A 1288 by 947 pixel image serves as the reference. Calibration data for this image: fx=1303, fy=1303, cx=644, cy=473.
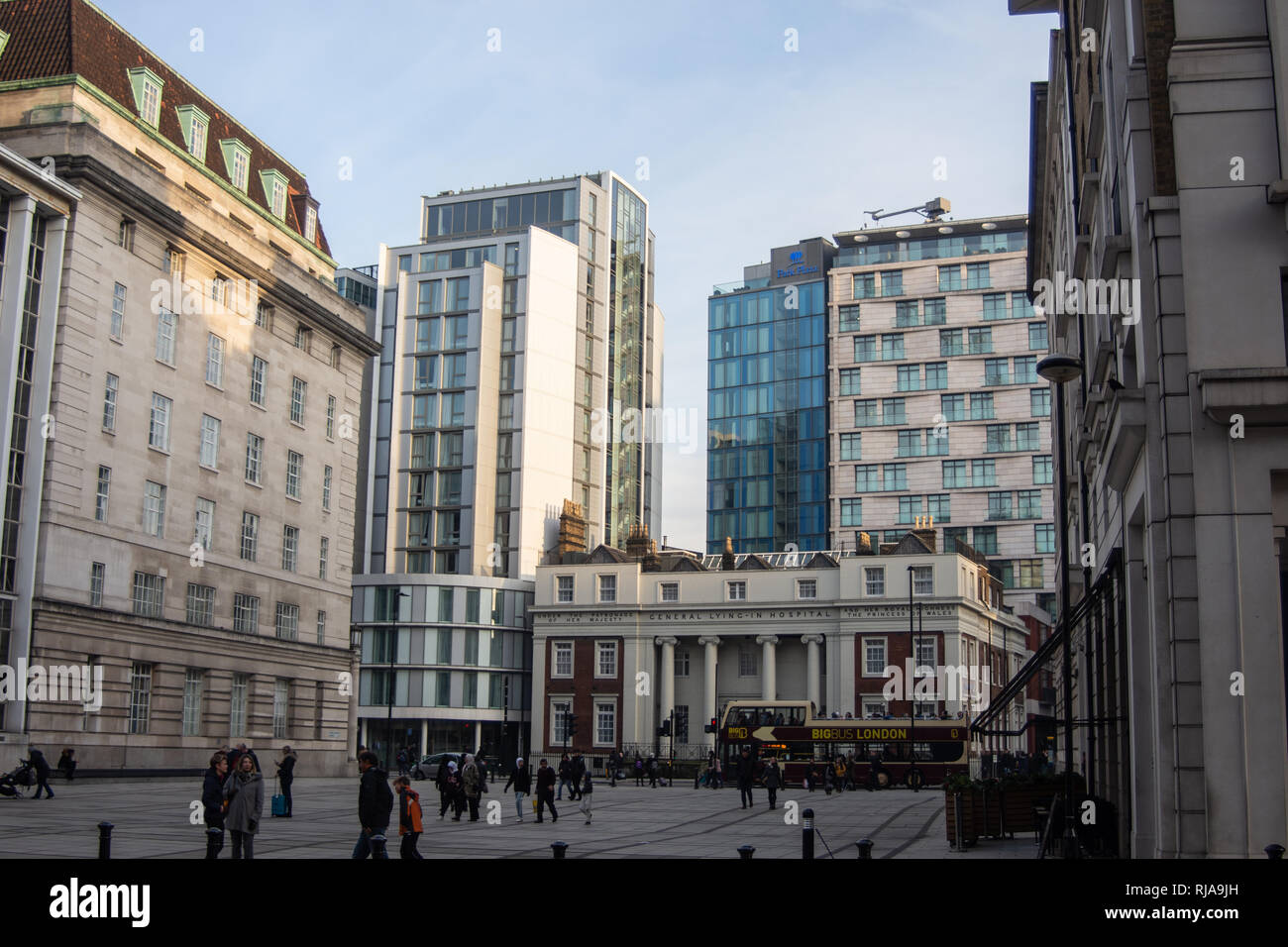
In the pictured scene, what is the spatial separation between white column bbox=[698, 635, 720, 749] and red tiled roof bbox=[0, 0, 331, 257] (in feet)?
135

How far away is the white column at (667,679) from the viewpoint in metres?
81.8

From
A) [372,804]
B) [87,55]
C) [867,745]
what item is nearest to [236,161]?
[87,55]

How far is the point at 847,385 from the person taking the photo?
11712 centimetres

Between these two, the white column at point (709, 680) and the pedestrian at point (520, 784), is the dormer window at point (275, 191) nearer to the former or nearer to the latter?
the pedestrian at point (520, 784)

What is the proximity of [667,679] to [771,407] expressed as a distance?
54395mm

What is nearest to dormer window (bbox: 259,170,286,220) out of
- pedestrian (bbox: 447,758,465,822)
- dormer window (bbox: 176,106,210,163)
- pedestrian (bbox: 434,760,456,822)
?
dormer window (bbox: 176,106,210,163)

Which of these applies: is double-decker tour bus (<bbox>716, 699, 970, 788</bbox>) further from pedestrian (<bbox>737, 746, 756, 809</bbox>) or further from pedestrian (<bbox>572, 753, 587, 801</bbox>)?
pedestrian (<bbox>572, 753, 587, 801</bbox>)

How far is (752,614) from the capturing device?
81.7 m

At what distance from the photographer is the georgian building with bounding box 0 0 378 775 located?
4278 centimetres

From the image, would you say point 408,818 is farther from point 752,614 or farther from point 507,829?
point 752,614
